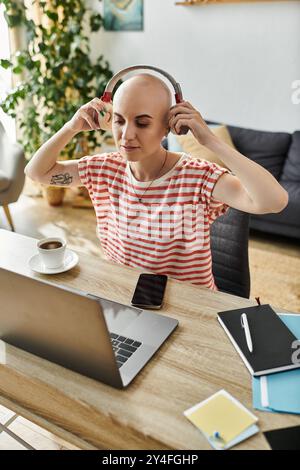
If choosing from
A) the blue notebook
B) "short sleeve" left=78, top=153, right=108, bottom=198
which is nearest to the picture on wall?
"short sleeve" left=78, top=153, right=108, bottom=198

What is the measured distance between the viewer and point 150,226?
4.20 feet

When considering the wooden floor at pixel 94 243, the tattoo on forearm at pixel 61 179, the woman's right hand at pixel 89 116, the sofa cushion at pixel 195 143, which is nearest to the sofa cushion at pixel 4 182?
the wooden floor at pixel 94 243

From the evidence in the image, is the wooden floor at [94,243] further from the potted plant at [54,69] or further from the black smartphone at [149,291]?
the black smartphone at [149,291]

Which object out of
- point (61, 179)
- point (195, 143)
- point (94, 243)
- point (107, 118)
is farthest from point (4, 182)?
point (107, 118)

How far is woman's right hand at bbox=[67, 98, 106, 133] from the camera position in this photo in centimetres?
126

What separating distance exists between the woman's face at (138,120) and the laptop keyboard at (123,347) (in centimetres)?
47

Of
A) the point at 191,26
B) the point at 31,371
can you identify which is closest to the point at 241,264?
the point at 31,371

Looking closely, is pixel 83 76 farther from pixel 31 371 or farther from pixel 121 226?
pixel 31 371

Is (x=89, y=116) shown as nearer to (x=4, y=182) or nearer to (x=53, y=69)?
(x=4, y=182)

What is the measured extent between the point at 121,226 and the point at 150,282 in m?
0.28

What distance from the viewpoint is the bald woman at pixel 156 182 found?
3.61 ft

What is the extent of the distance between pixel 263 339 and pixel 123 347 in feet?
0.92

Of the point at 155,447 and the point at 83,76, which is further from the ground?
the point at 83,76

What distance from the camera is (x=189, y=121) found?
42.9 inches
